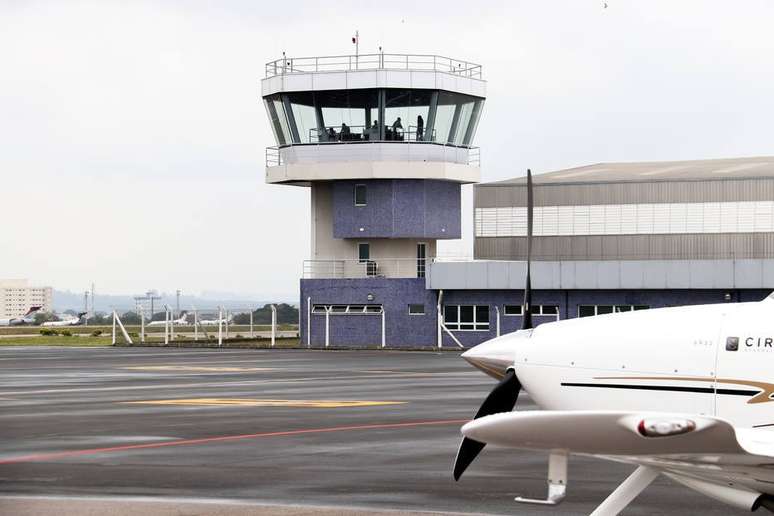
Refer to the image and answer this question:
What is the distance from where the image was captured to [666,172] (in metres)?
65.8

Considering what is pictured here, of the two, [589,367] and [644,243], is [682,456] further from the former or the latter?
[644,243]

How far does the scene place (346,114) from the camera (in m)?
64.4

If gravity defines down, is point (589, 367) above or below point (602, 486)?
above

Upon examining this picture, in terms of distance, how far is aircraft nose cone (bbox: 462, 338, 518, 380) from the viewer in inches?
463

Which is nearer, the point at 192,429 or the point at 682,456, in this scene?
the point at 682,456

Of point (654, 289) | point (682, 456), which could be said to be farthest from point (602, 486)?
point (654, 289)

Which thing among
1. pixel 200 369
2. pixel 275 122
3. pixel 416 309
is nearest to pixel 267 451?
pixel 200 369

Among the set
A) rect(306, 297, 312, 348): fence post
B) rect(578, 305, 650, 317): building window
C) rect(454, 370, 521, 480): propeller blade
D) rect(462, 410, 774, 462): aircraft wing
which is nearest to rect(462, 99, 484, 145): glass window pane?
rect(306, 297, 312, 348): fence post

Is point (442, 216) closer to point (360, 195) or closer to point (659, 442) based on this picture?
point (360, 195)

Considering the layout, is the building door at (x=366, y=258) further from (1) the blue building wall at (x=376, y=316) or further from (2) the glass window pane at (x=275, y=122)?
(2) the glass window pane at (x=275, y=122)

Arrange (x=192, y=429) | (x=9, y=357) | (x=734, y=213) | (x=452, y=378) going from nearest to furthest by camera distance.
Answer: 1. (x=192, y=429)
2. (x=452, y=378)
3. (x=9, y=357)
4. (x=734, y=213)

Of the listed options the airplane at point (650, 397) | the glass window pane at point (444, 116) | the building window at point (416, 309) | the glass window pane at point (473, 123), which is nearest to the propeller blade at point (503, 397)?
the airplane at point (650, 397)

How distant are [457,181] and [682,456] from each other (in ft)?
187

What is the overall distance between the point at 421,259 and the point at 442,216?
2.47 metres
